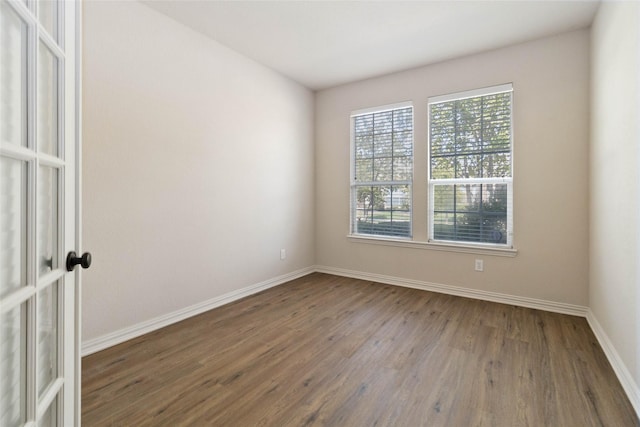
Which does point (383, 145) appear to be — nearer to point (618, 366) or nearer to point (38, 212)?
point (618, 366)

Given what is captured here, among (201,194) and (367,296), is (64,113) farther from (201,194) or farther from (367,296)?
(367,296)

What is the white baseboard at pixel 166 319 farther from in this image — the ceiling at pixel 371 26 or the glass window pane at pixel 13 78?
the ceiling at pixel 371 26

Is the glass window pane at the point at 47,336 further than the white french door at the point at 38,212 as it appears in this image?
Yes

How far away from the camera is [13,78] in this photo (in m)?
0.72

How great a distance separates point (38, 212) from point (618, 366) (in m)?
2.99

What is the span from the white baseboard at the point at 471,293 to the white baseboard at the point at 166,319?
104 centimetres

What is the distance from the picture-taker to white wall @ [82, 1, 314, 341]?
2.25 m

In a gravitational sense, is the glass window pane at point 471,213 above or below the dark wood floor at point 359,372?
above

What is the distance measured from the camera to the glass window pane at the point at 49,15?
2.73ft

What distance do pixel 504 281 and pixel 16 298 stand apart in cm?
370

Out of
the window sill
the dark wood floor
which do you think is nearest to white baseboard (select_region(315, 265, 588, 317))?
the dark wood floor

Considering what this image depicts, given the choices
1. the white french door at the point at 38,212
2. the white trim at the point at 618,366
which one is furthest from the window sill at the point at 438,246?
the white french door at the point at 38,212

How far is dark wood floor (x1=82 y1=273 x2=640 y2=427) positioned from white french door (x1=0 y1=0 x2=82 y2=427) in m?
0.82

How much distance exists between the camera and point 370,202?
419cm
